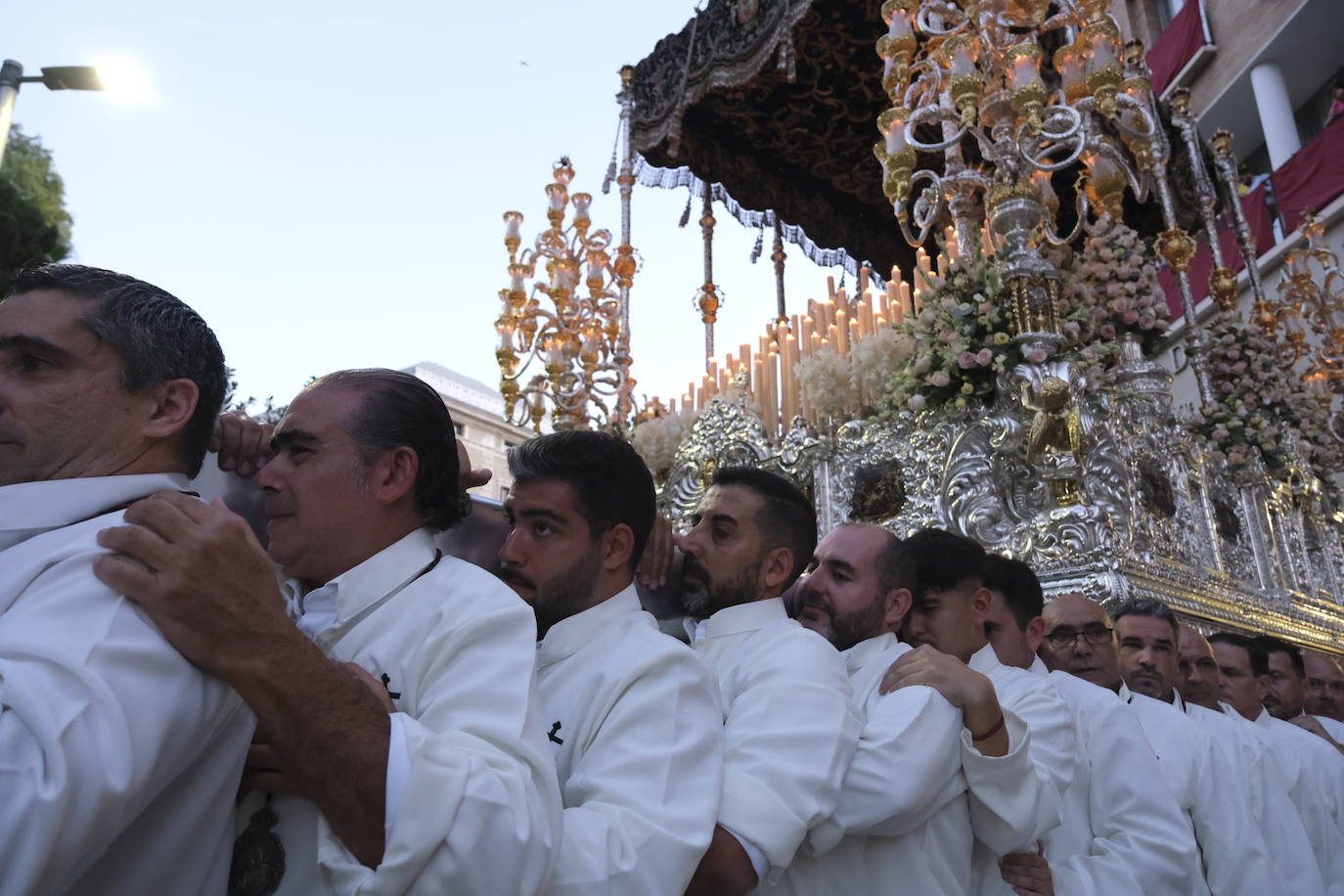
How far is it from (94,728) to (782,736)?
1.18m

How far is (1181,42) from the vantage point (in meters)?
19.4

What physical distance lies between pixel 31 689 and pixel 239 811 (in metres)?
0.48

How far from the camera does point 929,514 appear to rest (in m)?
5.54

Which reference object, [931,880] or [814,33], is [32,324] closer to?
[931,880]

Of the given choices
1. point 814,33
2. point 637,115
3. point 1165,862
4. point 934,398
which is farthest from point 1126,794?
point 637,115

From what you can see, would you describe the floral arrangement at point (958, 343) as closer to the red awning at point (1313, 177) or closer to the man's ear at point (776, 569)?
the man's ear at point (776, 569)

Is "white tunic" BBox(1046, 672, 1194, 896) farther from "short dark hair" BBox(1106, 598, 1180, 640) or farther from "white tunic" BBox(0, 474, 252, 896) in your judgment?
"white tunic" BBox(0, 474, 252, 896)

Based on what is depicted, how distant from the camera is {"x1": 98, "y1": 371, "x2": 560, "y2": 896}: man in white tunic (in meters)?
1.10

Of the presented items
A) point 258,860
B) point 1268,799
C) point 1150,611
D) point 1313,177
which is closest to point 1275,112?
point 1313,177

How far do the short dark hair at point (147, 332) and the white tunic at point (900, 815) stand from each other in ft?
4.50

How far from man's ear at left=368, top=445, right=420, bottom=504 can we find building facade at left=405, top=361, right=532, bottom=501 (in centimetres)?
2035

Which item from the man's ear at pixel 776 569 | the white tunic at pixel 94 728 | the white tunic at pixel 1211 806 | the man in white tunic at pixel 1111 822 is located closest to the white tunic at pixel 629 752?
the white tunic at pixel 94 728

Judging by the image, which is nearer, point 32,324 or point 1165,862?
point 32,324

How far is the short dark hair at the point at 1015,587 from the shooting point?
3.29 metres
